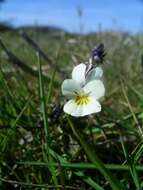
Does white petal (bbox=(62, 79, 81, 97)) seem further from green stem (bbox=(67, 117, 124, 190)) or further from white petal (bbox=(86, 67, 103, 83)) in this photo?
green stem (bbox=(67, 117, 124, 190))

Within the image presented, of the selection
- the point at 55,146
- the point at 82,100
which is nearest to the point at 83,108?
the point at 82,100

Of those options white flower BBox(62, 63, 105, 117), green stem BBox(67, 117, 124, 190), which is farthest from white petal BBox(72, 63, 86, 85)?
green stem BBox(67, 117, 124, 190)

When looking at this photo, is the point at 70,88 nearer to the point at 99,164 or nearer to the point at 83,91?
the point at 83,91

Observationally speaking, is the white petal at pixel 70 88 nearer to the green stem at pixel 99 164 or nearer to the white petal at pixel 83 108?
the white petal at pixel 83 108

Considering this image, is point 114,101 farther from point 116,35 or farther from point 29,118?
point 116,35

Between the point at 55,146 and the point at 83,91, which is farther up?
the point at 83,91

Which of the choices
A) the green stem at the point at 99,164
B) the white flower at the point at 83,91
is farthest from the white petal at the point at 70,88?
the green stem at the point at 99,164

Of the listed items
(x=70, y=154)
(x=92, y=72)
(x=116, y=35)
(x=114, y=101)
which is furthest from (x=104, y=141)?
(x=116, y=35)
